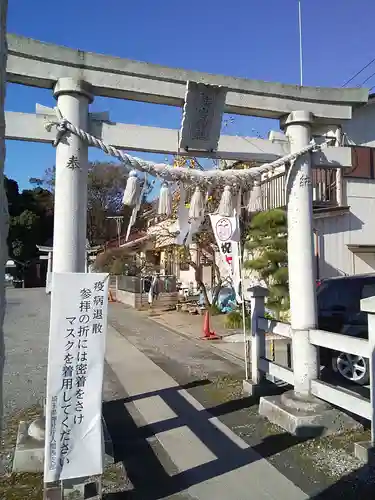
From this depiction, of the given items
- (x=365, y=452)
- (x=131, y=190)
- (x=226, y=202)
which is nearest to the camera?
(x=365, y=452)

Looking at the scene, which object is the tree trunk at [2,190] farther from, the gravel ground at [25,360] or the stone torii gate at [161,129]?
the gravel ground at [25,360]

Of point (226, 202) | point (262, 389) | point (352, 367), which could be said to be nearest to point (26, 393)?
point (262, 389)

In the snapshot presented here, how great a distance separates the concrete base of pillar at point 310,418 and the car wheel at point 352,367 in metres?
2.19

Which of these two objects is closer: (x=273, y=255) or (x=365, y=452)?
(x=365, y=452)

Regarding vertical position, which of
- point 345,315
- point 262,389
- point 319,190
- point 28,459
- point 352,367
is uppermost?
point 319,190

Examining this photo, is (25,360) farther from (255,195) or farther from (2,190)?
(2,190)

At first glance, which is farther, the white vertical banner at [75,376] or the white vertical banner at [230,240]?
the white vertical banner at [230,240]

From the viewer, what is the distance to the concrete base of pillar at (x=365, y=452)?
4.13 metres

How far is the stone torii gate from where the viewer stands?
4.38m

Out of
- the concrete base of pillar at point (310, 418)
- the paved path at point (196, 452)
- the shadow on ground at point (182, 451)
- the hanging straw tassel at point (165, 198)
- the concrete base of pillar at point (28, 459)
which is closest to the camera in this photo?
the paved path at point (196, 452)

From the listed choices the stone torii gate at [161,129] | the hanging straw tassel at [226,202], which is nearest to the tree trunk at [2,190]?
the stone torii gate at [161,129]

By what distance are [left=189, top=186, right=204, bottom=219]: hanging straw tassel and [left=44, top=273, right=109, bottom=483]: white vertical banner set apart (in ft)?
6.43

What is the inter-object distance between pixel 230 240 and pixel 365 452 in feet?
11.3

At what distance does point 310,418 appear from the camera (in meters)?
4.97
